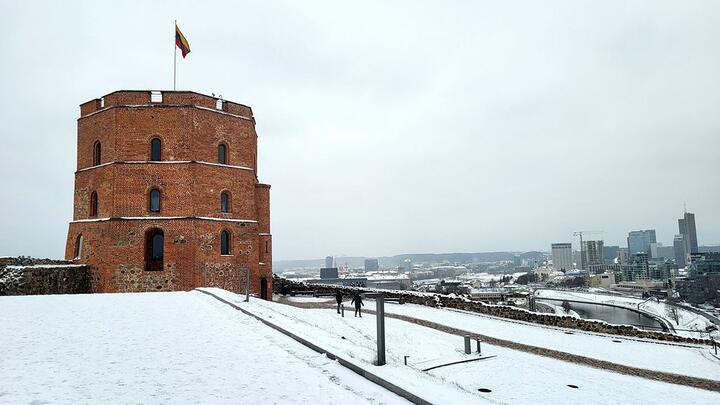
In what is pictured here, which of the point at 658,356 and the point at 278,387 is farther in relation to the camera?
the point at 658,356

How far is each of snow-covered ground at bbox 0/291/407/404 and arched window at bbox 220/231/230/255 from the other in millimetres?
13940

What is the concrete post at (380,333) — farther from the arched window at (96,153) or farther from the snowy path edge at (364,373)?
the arched window at (96,153)

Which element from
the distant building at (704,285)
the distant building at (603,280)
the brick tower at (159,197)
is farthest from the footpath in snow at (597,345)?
the distant building at (603,280)

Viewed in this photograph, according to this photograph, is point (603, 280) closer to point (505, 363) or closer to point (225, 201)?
point (225, 201)

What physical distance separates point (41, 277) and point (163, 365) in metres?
17.0

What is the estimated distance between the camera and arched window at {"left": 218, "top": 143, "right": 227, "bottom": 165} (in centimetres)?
2398

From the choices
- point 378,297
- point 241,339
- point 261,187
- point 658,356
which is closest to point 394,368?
point 378,297

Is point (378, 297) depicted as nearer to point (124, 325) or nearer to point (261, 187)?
point (124, 325)

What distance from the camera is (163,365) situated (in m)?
5.48

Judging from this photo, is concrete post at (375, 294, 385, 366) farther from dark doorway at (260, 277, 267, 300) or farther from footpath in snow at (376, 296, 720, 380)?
dark doorway at (260, 277, 267, 300)

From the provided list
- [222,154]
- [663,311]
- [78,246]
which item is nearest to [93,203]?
[78,246]

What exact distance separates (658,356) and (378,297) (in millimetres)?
13676

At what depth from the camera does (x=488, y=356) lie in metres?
13.4

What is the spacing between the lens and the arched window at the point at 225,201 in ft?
77.6
